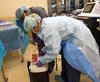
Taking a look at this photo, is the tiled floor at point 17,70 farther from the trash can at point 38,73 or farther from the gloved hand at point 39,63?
the gloved hand at point 39,63

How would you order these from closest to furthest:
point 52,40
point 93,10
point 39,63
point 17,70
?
point 52,40 → point 39,63 → point 93,10 → point 17,70

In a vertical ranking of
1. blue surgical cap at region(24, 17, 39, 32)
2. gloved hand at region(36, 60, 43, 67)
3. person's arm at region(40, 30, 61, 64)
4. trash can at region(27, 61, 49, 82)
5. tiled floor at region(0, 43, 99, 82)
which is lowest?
tiled floor at region(0, 43, 99, 82)

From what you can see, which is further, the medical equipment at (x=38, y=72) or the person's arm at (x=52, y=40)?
the medical equipment at (x=38, y=72)

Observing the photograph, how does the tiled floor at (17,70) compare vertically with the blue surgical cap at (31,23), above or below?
below

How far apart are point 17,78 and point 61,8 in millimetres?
2675

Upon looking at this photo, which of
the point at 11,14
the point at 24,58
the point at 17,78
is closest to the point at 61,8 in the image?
the point at 11,14

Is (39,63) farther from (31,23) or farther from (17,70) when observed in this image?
(17,70)

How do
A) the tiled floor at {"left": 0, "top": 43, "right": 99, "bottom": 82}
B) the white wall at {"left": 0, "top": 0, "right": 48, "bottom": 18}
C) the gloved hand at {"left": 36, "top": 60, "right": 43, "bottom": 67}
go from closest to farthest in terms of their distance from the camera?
the gloved hand at {"left": 36, "top": 60, "right": 43, "bottom": 67}
the tiled floor at {"left": 0, "top": 43, "right": 99, "bottom": 82}
the white wall at {"left": 0, "top": 0, "right": 48, "bottom": 18}

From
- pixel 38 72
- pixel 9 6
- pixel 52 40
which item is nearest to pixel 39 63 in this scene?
pixel 38 72

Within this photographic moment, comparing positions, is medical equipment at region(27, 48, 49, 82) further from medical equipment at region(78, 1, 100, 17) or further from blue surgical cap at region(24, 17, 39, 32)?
medical equipment at region(78, 1, 100, 17)

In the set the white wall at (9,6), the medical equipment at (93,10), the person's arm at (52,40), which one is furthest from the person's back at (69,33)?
the white wall at (9,6)

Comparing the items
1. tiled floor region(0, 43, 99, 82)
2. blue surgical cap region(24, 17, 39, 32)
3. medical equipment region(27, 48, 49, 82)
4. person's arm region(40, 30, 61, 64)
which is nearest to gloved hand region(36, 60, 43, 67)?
medical equipment region(27, 48, 49, 82)

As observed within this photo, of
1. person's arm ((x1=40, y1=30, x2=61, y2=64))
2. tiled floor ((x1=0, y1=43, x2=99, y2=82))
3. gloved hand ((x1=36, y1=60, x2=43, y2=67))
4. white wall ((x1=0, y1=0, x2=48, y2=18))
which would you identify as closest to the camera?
person's arm ((x1=40, y1=30, x2=61, y2=64))

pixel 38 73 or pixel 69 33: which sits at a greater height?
pixel 69 33
